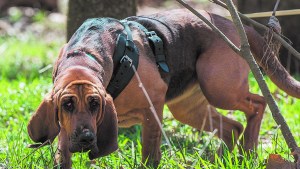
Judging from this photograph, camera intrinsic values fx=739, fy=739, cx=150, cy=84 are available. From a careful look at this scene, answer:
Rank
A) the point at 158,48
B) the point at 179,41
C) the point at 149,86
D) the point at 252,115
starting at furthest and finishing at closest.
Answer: the point at 252,115, the point at 179,41, the point at 158,48, the point at 149,86

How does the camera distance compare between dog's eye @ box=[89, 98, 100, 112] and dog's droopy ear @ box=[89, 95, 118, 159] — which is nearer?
dog's eye @ box=[89, 98, 100, 112]

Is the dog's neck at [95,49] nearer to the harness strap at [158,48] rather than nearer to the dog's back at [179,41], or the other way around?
the harness strap at [158,48]

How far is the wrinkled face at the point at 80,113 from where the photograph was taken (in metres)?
4.16

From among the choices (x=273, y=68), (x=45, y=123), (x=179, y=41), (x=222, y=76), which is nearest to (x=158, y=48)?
(x=179, y=41)

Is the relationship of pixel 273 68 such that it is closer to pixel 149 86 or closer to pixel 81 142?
pixel 149 86

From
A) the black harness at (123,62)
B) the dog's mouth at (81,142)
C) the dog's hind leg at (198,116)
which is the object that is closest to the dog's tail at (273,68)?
the dog's hind leg at (198,116)

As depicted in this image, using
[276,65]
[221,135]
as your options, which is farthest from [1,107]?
[276,65]

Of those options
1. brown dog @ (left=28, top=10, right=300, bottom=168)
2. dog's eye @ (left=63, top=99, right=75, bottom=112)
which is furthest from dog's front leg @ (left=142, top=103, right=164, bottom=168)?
dog's eye @ (left=63, top=99, right=75, bottom=112)

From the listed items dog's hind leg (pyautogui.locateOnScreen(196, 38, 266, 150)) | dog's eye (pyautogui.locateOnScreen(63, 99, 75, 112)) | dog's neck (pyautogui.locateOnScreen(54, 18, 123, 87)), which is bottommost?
dog's hind leg (pyautogui.locateOnScreen(196, 38, 266, 150))

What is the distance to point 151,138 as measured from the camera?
5121mm

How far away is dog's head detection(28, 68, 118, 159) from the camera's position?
4191 millimetres

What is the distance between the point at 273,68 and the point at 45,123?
205 cm

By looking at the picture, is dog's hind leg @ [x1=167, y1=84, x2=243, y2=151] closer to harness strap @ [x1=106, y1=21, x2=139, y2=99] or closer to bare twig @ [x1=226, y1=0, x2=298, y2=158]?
harness strap @ [x1=106, y1=21, x2=139, y2=99]

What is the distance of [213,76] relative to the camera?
5.52 m
